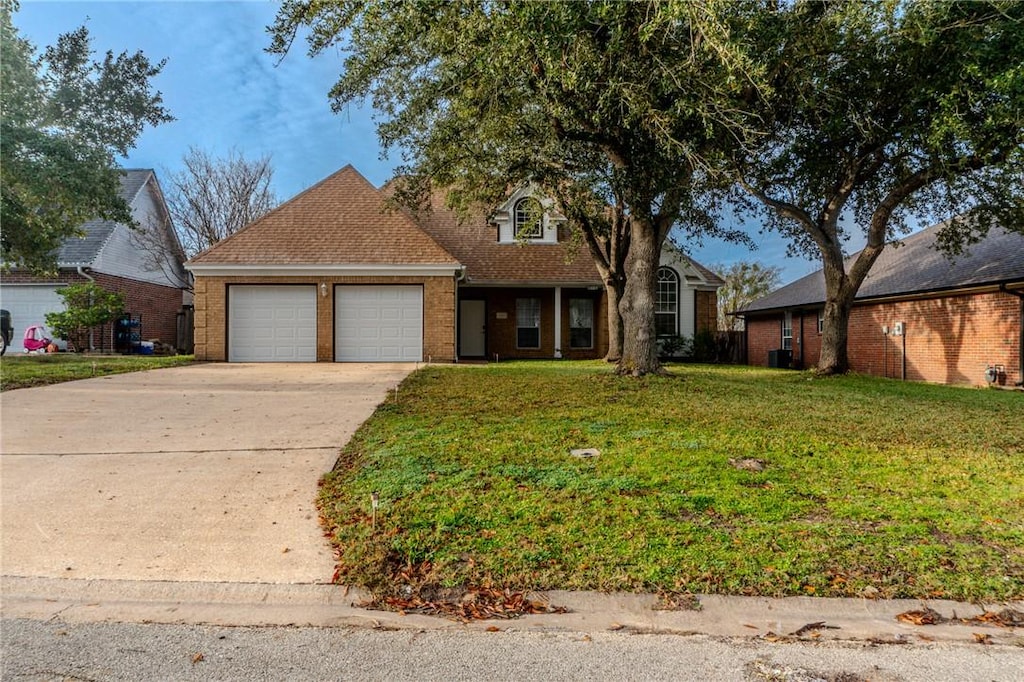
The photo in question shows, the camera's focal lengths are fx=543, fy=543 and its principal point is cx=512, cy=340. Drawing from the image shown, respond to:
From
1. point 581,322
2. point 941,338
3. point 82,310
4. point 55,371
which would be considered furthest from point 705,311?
point 82,310

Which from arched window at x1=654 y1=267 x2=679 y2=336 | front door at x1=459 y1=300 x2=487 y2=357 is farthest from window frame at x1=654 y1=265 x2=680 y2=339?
front door at x1=459 y1=300 x2=487 y2=357

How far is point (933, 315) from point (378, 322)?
47.6 feet

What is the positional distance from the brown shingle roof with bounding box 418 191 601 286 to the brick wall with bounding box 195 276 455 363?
2.89m

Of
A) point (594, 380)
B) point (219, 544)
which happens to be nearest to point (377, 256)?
point (594, 380)

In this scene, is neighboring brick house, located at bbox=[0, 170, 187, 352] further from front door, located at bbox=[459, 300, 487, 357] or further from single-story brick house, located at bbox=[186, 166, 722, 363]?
front door, located at bbox=[459, 300, 487, 357]

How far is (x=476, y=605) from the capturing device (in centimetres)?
277

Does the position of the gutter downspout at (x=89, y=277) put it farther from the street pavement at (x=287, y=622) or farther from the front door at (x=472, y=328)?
the street pavement at (x=287, y=622)

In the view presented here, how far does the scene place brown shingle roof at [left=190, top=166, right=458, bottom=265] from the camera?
579 inches

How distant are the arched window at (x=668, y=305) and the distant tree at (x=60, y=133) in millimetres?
15501

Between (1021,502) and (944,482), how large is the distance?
0.47 m

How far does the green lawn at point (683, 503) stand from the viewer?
2945 mm

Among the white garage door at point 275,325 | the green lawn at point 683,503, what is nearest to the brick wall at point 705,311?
the green lawn at point 683,503

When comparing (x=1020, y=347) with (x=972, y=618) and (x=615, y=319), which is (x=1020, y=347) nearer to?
(x=615, y=319)

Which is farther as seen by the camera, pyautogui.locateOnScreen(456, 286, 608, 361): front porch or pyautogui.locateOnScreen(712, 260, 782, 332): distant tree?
pyautogui.locateOnScreen(712, 260, 782, 332): distant tree
